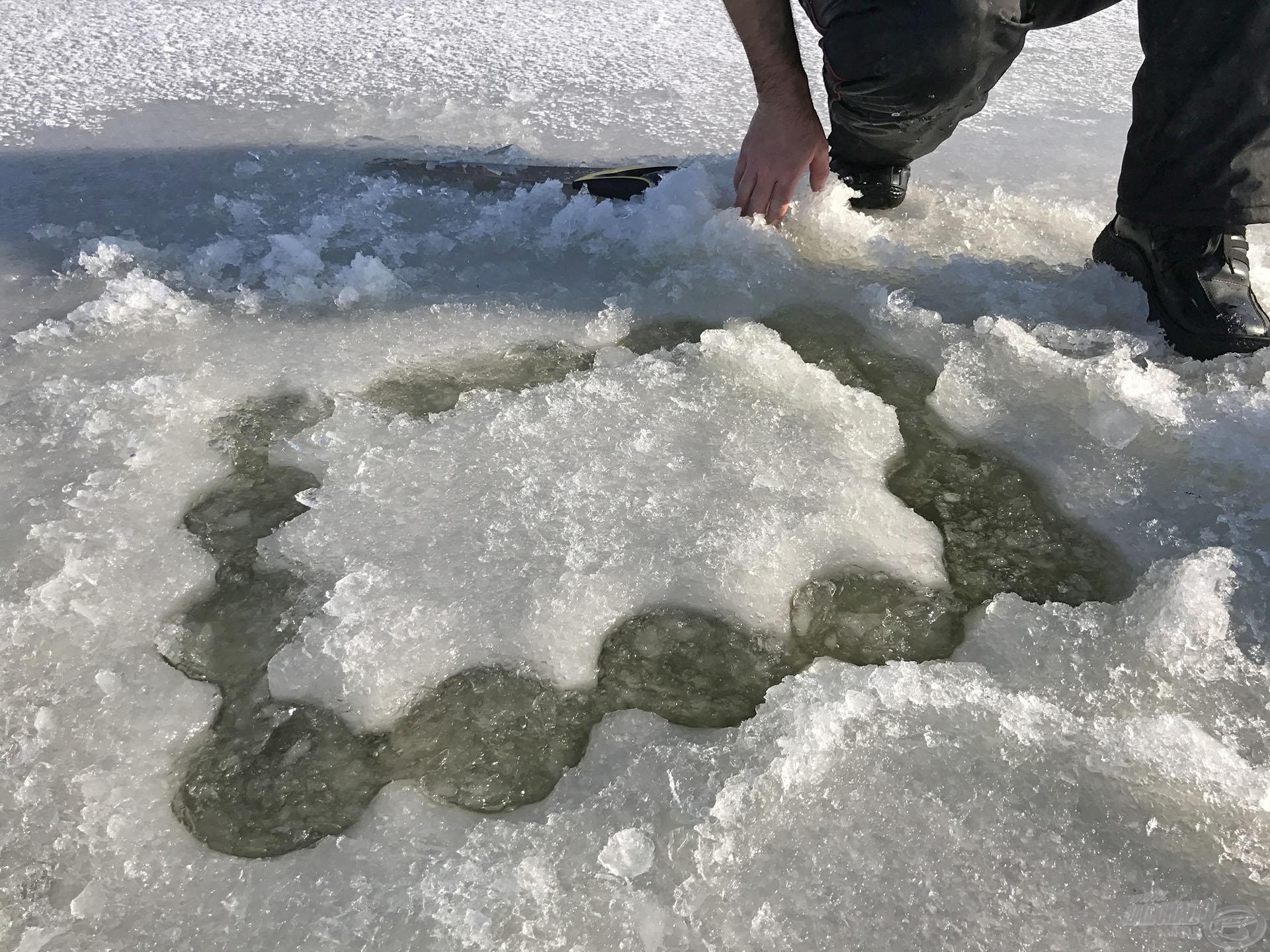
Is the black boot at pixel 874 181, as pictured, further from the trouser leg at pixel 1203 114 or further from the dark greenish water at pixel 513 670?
the dark greenish water at pixel 513 670

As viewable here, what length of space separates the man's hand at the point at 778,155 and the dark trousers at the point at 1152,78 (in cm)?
10

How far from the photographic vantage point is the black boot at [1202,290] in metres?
1.58

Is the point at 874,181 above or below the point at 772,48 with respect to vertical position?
below

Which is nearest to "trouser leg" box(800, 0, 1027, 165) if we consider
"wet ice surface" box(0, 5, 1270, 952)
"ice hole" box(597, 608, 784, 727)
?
"wet ice surface" box(0, 5, 1270, 952)

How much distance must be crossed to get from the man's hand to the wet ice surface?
0.08 m

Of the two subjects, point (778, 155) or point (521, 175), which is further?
point (521, 175)

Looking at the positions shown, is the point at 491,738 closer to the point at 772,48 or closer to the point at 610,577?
the point at 610,577

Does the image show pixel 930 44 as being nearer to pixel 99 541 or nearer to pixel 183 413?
pixel 183 413

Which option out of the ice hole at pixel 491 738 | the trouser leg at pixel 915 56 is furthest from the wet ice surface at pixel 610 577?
the trouser leg at pixel 915 56

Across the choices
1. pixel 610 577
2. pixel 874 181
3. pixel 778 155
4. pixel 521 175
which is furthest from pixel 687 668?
pixel 521 175

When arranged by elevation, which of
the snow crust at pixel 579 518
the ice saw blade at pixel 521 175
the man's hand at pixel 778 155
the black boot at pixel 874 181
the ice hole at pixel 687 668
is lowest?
the ice hole at pixel 687 668

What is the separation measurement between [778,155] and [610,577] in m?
1.07

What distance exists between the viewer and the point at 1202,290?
161 cm

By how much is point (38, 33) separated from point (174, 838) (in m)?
2.83
